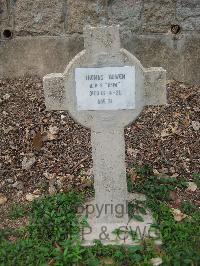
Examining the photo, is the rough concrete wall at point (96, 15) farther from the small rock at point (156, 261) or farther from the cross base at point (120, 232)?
the small rock at point (156, 261)

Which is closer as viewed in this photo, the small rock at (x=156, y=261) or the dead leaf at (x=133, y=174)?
the small rock at (x=156, y=261)

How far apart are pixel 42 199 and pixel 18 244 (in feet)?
1.82

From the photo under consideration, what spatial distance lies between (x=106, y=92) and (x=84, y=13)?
1.93 metres

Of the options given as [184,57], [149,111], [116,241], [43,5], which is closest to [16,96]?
[43,5]

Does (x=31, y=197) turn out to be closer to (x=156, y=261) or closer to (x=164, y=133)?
(x=156, y=261)

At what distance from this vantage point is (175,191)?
4.26 metres

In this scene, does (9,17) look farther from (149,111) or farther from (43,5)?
(149,111)

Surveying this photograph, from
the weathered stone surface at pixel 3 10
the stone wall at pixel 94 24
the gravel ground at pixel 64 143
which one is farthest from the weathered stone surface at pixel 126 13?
the weathered stone surface at pixel 3 10

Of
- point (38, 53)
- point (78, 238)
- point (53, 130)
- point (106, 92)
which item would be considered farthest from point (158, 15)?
point (78, 238)

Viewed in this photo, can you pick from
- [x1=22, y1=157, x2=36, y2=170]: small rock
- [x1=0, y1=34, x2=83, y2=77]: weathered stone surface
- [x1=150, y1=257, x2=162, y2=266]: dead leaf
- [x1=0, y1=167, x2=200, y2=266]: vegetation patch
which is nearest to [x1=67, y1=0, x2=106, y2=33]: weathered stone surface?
[x1=0, y1=34, x2=83, y2=77]: weathered stone surface

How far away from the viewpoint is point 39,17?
516 centimetres

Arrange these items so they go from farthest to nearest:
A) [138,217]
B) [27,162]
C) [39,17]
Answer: [39,17] < [27,162] < [138,217]

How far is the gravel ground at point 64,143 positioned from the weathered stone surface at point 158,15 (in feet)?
2.09

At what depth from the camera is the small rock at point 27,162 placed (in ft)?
14.9
